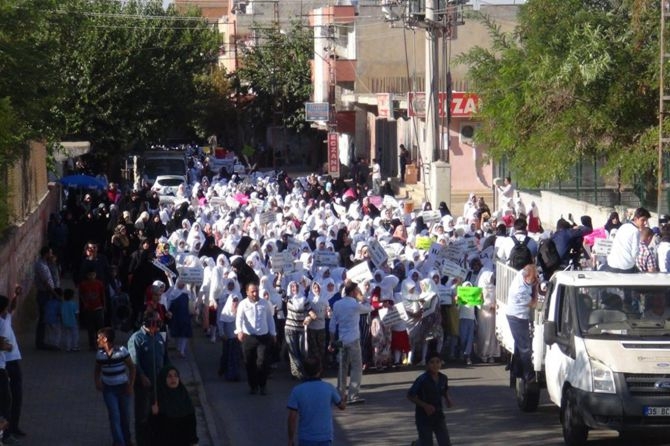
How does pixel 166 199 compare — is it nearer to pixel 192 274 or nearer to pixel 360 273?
pixel 192 274

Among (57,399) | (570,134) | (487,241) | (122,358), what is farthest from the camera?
(570,134)

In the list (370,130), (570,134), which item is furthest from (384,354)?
(370,130)

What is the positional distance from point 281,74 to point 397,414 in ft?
197

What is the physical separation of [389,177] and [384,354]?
3807cm

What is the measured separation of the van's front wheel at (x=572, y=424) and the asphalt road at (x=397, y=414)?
0.46 metres

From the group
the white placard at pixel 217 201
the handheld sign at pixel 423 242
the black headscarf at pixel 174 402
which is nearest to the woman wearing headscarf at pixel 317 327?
the handheld sign at pixel 423 242

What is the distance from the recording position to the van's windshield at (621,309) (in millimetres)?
12930

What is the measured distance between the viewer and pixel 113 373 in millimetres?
12859

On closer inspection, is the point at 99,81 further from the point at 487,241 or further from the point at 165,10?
the point at 487,241

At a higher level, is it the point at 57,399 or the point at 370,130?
the point at 370,130

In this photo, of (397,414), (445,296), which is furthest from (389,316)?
(397,414)

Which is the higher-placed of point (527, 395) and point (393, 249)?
point (393, 249)

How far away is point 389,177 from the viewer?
56750 mm

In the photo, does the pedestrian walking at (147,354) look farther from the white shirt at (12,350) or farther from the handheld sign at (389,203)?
the handheld sign at (389,203)
